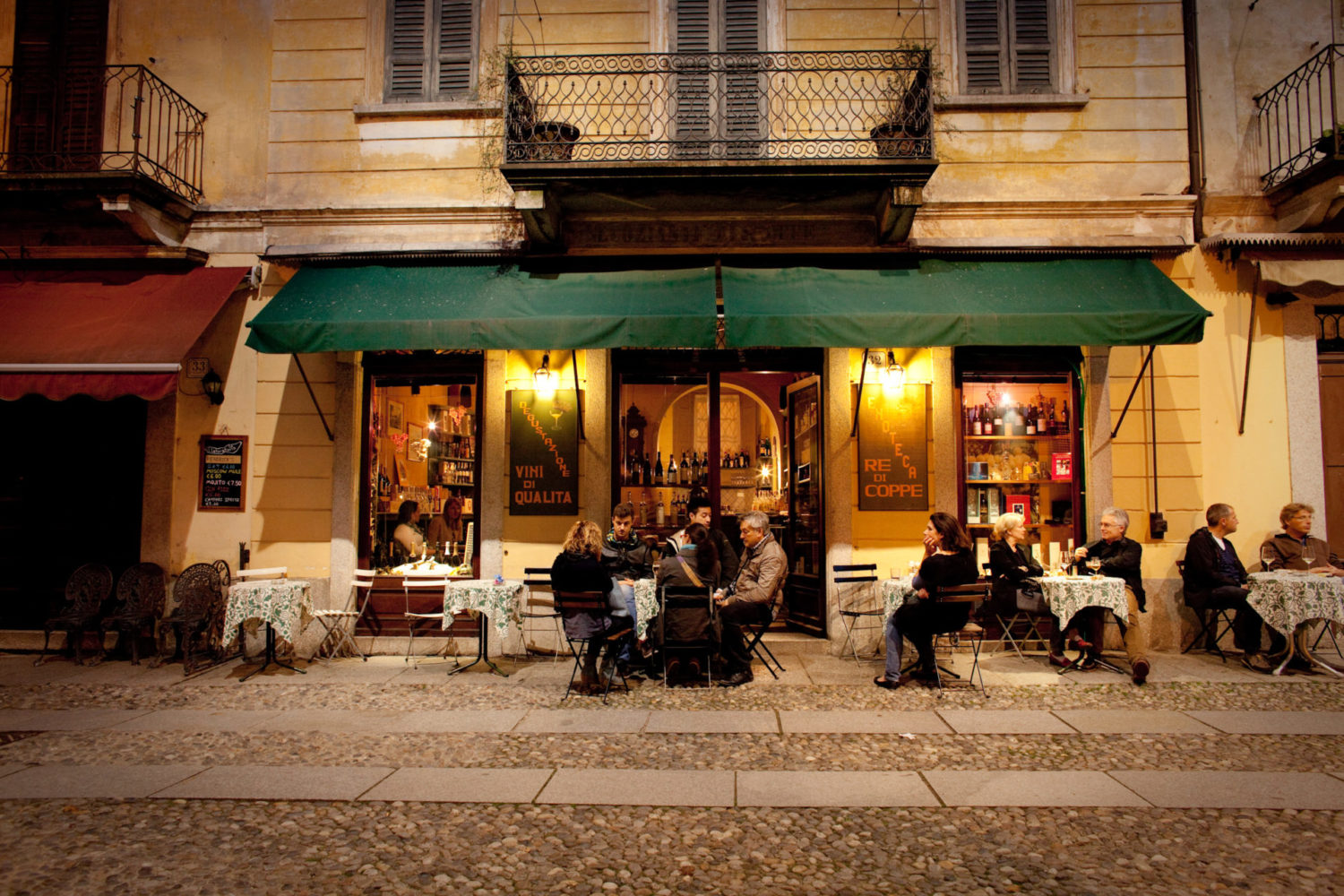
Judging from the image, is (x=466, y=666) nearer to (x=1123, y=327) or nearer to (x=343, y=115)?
(x=343, y=115)

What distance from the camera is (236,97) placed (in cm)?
920

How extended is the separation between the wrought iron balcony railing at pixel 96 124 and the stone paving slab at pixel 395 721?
6.27 m

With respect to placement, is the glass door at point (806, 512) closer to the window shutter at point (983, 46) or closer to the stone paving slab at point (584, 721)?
the stone paving slab at point (584, 721)

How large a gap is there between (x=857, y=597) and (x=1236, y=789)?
13.2 feet

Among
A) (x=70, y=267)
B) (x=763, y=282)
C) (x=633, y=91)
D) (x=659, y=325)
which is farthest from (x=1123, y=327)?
(x=70, y=267)

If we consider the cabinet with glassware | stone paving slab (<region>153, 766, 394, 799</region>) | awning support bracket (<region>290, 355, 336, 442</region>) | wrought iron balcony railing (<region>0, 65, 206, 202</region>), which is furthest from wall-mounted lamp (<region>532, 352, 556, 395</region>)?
stone paving slab (<region>153, 766, 394, 799</region>)

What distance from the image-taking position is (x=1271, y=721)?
585 centimetres

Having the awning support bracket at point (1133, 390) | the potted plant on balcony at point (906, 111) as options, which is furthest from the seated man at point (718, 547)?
the awning support bracket at point (1133, 390)

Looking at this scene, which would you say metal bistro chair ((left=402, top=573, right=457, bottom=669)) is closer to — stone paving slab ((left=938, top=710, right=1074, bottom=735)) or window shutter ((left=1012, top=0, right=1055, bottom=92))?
stone paving slab ((left=938, top=710, right=1074, bottom=735))

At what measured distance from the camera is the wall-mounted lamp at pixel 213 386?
348 inches

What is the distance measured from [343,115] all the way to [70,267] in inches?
142

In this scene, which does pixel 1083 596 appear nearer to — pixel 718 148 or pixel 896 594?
pixel 896 594

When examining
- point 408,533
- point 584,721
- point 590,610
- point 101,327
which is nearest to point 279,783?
point 584,721

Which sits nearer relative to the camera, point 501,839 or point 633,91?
point 501,839
